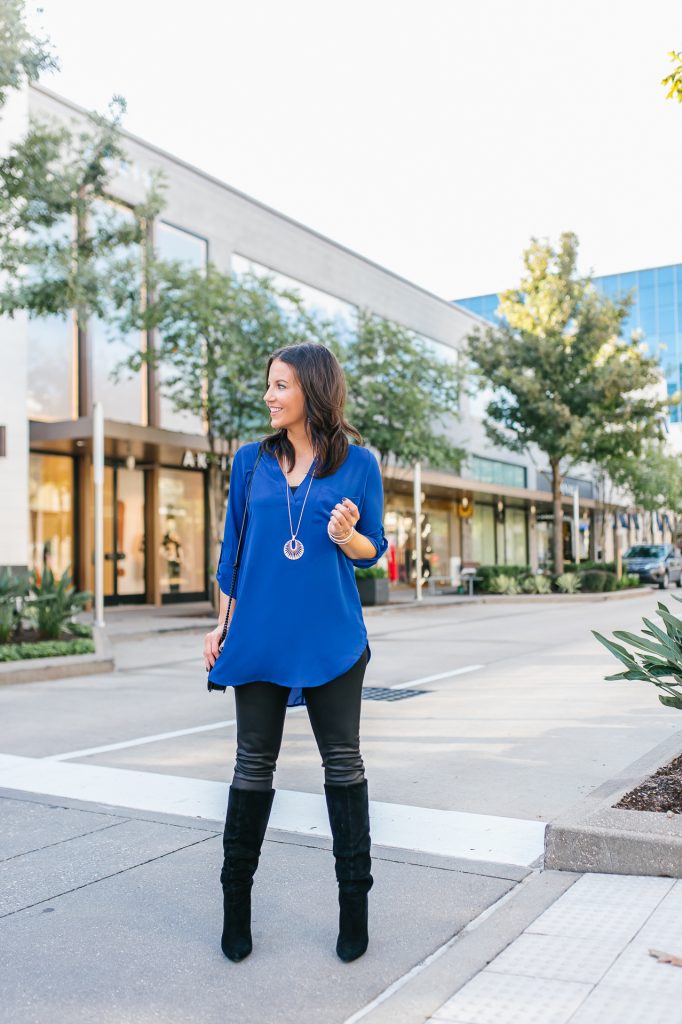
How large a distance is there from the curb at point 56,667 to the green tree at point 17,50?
6394 millimetres

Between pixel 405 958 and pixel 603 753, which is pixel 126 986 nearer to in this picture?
pixel 405 958

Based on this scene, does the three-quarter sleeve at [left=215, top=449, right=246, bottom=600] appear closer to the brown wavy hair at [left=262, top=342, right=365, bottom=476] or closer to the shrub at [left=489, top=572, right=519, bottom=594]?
the brown wavy hair at [left=262, top=342, right=365, bottom=476]

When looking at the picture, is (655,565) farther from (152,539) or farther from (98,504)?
(98,504)

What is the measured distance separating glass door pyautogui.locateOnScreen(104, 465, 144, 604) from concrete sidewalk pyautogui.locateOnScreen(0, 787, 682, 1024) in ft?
59.1

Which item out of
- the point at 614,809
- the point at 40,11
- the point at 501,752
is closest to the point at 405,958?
the point at 614,809

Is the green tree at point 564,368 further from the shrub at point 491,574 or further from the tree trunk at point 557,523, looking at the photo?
the shrub at point 491,574

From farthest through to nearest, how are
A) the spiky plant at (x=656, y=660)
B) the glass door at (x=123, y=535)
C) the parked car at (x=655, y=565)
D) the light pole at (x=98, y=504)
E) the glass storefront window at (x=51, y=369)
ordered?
the parked car at (x=655, y=565) < the glass door at (x=123, y=535) < the glass storefront window at (x=51, y=369) < the light pole at (x=98, y=504) < the spiky plant at (x=656, y=660)

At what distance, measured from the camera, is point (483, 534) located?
136 feet

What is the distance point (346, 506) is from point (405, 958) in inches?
54.1

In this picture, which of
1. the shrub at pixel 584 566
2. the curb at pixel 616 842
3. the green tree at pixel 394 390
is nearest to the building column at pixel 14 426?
the green tree at pixel 394 390

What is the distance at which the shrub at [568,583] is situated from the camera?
92.4 feet

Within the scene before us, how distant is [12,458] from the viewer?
58.0 ft

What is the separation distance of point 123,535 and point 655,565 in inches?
931

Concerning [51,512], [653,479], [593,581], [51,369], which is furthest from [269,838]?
[653,479]
